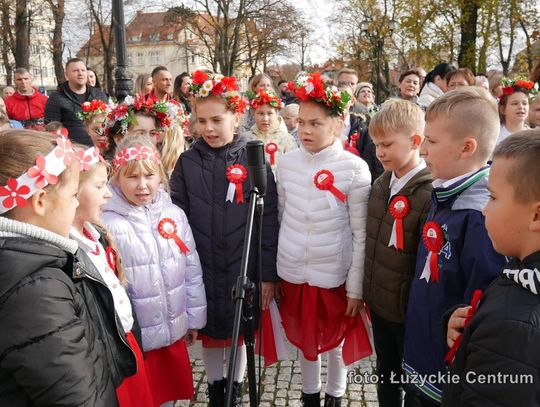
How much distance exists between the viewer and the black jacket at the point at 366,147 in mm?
5621

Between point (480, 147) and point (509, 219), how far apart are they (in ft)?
2.73

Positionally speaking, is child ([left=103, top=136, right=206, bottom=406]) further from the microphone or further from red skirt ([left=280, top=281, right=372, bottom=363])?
the microphone

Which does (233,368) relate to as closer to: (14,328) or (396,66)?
(14,328)

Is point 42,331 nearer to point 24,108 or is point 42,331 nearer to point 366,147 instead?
point 366,147

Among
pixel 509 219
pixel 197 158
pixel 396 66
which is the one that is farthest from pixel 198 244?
pixel 396 66

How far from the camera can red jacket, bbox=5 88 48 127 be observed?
26.3 ft

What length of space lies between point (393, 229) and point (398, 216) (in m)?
0.09

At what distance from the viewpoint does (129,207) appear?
2.79 m

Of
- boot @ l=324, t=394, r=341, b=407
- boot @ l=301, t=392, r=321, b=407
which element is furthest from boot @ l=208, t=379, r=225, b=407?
boot @ l=324, t=394, r=341, b=407

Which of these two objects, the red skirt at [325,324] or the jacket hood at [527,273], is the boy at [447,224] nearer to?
the jacket hood at [527,273]

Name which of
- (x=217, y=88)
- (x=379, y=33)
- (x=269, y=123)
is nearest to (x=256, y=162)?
(x=217, y=88)

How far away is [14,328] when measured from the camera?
151 centimetres

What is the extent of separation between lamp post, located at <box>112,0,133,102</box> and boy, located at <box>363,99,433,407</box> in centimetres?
594

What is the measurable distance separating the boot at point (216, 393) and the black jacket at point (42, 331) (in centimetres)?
162
